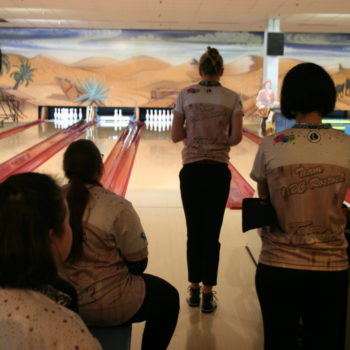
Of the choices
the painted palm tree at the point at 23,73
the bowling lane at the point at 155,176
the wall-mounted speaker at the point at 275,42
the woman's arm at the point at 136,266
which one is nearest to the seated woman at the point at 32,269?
the woman's arm at the point at 136,266

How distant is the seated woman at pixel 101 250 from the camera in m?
1.51

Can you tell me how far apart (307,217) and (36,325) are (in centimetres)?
87

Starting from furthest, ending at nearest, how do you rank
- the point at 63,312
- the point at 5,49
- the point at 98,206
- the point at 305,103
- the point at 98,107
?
1. the point at 98,107
2. the point at 5,49
3. the point at 98,206
4. the point at 305,103
5. the point at 63,312

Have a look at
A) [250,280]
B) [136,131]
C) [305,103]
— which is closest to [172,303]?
[305,103]

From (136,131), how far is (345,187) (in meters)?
9.69

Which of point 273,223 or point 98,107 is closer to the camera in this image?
point 273,223

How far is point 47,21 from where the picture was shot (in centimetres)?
1177

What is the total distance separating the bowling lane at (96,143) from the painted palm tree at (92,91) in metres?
1.82

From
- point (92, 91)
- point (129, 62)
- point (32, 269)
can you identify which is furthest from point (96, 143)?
point (32, 269)

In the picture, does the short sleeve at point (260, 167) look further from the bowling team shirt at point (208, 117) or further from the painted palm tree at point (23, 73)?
the painted palm tree at point (23, 73)

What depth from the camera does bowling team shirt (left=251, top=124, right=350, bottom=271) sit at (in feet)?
4.54

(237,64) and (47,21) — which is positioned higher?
(47,21)

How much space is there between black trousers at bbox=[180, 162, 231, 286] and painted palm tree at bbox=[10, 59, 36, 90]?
11.9m

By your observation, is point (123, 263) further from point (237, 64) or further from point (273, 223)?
point (237, 64)
